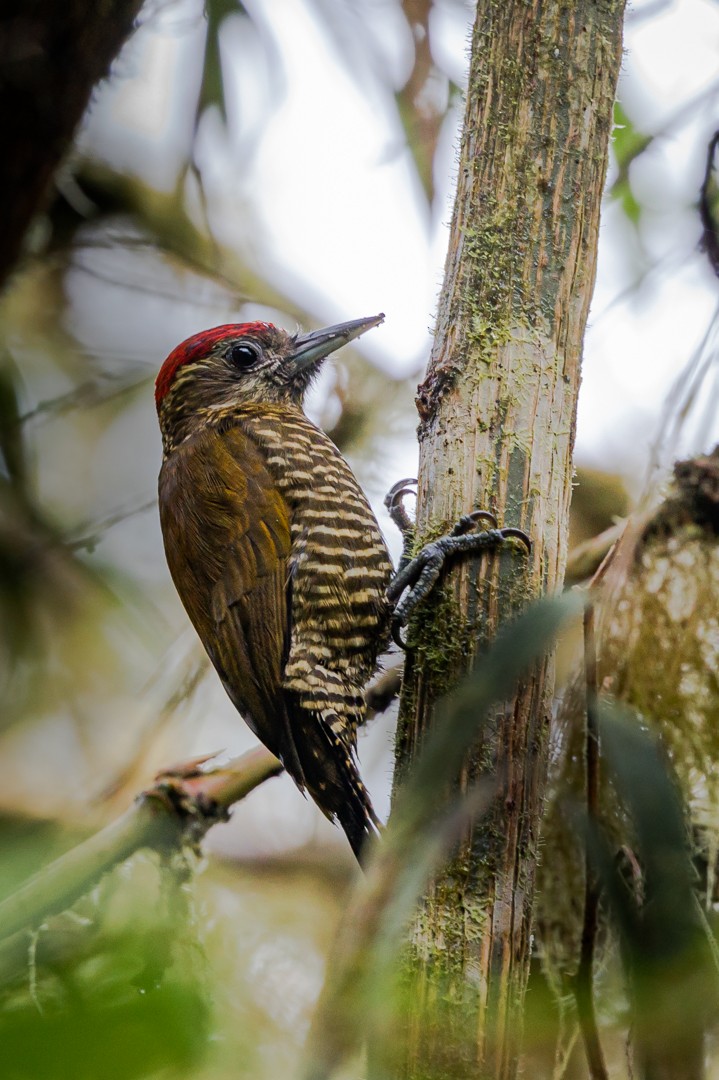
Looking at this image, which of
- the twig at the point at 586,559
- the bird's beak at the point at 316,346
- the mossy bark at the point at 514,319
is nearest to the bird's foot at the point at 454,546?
the mossy bark at the point at 514,319

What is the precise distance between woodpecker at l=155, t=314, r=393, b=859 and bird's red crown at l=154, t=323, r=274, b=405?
36 cm

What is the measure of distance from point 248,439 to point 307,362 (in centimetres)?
39

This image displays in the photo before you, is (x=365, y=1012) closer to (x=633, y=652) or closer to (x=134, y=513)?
(x=633, y=652)

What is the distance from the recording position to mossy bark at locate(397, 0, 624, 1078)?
5.14ft

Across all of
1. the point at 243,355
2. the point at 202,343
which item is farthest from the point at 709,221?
the point at 202,343

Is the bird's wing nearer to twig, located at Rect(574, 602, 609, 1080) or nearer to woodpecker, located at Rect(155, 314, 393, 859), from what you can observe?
woodpecker, located at Rect(155, 314, 393, 859)

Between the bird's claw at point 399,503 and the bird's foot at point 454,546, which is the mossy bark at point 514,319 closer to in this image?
the bird's foot at point 454,546

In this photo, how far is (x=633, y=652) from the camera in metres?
2.14

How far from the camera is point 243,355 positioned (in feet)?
8.92

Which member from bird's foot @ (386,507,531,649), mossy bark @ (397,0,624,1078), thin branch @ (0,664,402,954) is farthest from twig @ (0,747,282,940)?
mossy bark @ (397,0,624,1078)

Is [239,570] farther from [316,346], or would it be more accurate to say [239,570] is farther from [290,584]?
[316,346]

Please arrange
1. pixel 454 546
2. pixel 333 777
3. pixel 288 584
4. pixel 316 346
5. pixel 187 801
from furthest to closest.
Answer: pixel 316 346 < pixel 187 801 < pixel 288 584 < pixel 333 777 < pixel 454 546

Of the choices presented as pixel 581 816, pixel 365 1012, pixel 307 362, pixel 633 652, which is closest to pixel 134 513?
pixel 307 362

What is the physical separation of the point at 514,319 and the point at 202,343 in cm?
133
